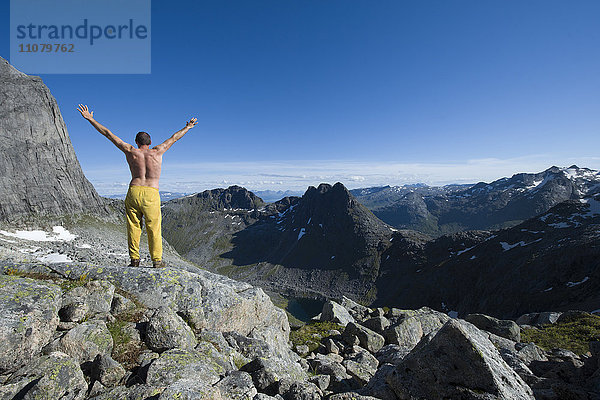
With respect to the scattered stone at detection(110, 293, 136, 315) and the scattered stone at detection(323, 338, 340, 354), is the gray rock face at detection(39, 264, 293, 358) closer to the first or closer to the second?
the scattered stone at detection(110, 293, 136, 315)

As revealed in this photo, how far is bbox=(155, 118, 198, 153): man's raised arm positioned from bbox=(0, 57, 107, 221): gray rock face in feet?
504

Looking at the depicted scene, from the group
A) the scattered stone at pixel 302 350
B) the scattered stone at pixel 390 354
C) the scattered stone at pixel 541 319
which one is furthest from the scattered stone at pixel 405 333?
the scattered stone at pixel 541 319

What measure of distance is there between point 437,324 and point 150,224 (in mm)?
20049

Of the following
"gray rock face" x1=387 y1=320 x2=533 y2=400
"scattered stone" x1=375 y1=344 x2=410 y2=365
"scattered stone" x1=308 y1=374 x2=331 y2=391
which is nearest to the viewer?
"gray rock face" x1=387 y1=320 x2=533 y2=400

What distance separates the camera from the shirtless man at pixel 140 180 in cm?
1030

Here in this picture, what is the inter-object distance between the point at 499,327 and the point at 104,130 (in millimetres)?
31934

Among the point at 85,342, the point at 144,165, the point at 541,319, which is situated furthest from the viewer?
the point at 541,319

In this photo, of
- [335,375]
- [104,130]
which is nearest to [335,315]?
[335,375]

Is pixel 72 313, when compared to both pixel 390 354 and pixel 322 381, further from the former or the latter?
pixel 390 354

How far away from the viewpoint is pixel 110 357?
20.6ft

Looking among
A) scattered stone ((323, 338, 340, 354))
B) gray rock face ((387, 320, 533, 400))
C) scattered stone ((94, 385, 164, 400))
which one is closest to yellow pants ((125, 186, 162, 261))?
scattered stone ((94, 385, 164, 400))

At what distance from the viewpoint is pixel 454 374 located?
7.13 m

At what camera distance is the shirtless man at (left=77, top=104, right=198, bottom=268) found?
10305mm

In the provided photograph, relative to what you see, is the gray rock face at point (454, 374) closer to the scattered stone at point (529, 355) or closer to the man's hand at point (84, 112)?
the scattered stone at point (529, 355)
